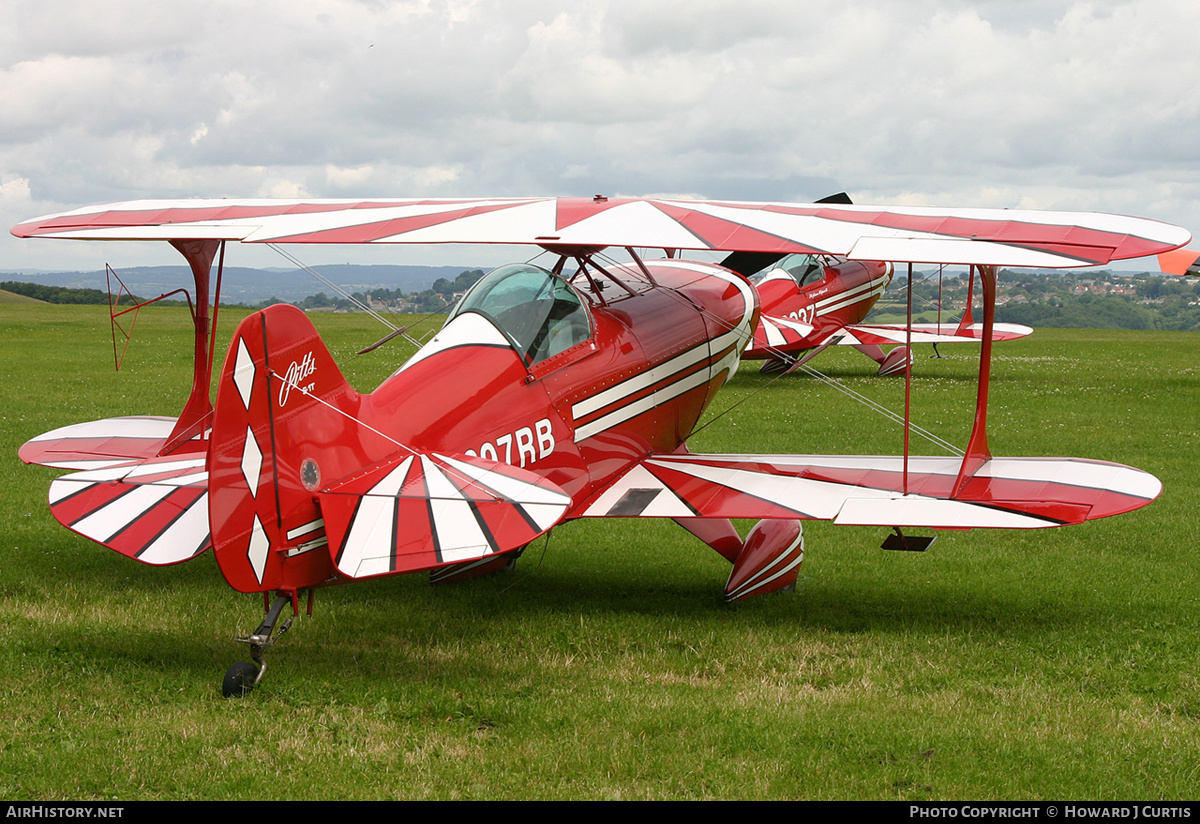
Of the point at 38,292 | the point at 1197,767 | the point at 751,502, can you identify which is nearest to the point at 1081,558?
the point at 751,502

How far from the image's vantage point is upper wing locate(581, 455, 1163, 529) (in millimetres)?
6344

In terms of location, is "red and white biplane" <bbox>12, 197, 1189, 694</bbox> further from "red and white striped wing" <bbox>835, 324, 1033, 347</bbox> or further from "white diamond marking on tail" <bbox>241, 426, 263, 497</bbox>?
"red and white striped wing" <bbox>835, 324, 1033, 347</bbox>

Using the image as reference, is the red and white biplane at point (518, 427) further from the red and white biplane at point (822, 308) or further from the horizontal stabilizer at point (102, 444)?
the red and white biplane at point (822, 308)

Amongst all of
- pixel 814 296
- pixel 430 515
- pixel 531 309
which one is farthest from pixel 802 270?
pixel 430 515

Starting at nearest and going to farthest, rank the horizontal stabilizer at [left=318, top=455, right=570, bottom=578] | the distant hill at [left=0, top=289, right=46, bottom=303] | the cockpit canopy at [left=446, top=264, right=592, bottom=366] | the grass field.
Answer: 1. the grass field
2. the horizontal stabilizer at [left=318, top=455, right=570, bottom=578]
3. the cockpit canopy at [left=446, top=264, right=592, bottom=366]
4. the distant hill at [left=0, top=289, right=46, bottom=303]

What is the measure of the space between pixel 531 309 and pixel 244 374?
7.37 ft

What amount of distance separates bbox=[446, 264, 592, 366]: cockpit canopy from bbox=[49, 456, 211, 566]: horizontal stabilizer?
188cm

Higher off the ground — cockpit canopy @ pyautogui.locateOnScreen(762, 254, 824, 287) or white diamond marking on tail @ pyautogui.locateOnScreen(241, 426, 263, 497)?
cockpit canopy @ pyautogui.locateOnScreen(762, 254, 824, 287)

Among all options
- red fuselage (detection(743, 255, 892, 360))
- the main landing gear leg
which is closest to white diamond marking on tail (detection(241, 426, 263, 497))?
the main landing gear leg

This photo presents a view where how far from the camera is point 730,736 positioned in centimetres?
478

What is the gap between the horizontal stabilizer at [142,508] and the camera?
16.9ft

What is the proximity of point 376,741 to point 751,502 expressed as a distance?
9.48ft

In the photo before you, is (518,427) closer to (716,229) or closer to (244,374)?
(716,229)
